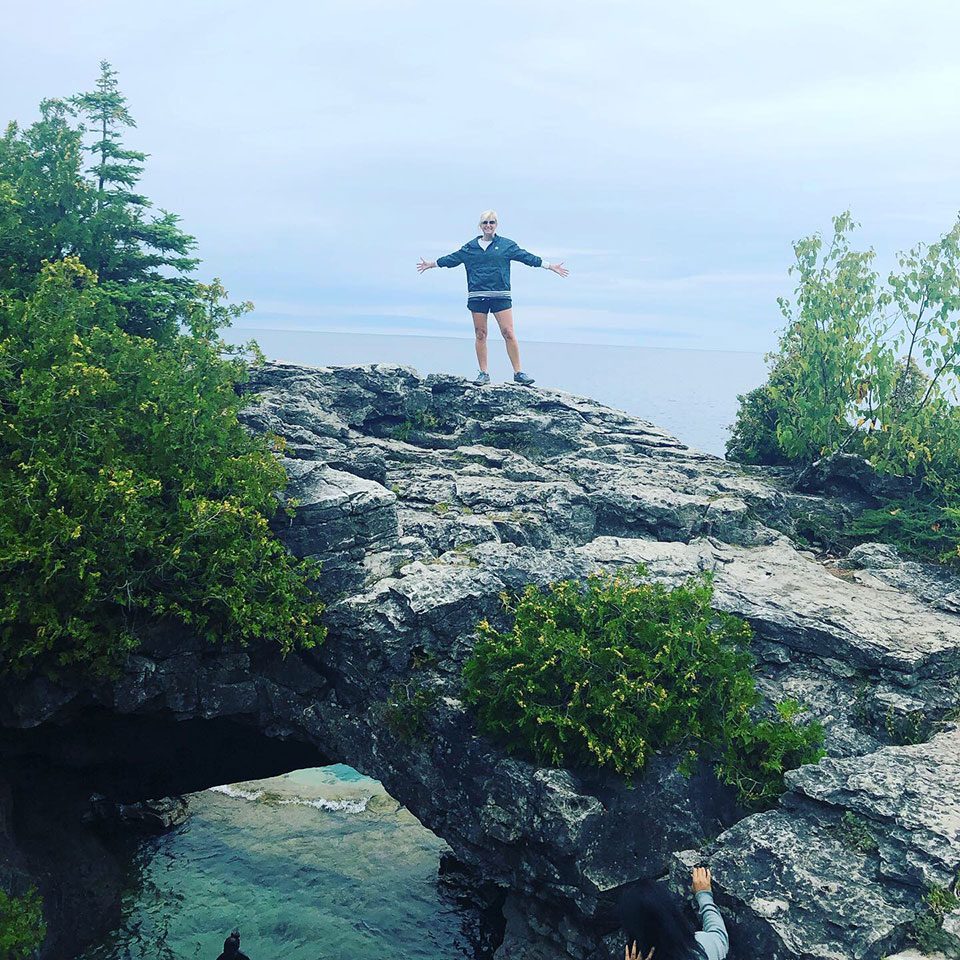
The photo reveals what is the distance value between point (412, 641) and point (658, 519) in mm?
7748

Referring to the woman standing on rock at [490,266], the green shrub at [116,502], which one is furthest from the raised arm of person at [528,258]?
→ the green shrub at [116,502]

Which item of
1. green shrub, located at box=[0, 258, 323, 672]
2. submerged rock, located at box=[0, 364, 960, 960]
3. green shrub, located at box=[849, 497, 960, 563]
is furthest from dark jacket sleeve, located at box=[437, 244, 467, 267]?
green shrub, located at box=[849, 497, 960, 563]

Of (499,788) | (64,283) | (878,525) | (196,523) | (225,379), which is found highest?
(64,283)

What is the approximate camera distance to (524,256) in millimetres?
26922

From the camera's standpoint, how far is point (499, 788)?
576 inches

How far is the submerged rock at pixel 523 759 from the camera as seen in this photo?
1252cm

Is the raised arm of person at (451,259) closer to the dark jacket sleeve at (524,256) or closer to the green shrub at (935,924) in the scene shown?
the dark jacket sleeve at (524,256)

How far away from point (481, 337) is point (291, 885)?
1857 cm

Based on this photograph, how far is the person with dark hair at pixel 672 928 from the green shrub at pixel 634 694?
6.97ft

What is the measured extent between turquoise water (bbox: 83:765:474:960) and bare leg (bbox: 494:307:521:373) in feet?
54.8

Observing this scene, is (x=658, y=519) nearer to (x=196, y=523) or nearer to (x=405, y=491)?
(x=405, y=491)

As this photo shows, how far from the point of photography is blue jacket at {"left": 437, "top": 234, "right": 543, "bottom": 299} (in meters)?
26.9

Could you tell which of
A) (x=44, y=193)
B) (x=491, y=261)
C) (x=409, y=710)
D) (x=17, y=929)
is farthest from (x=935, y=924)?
(x=44, y=193)

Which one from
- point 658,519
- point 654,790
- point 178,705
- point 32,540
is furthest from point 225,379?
point 654,790
